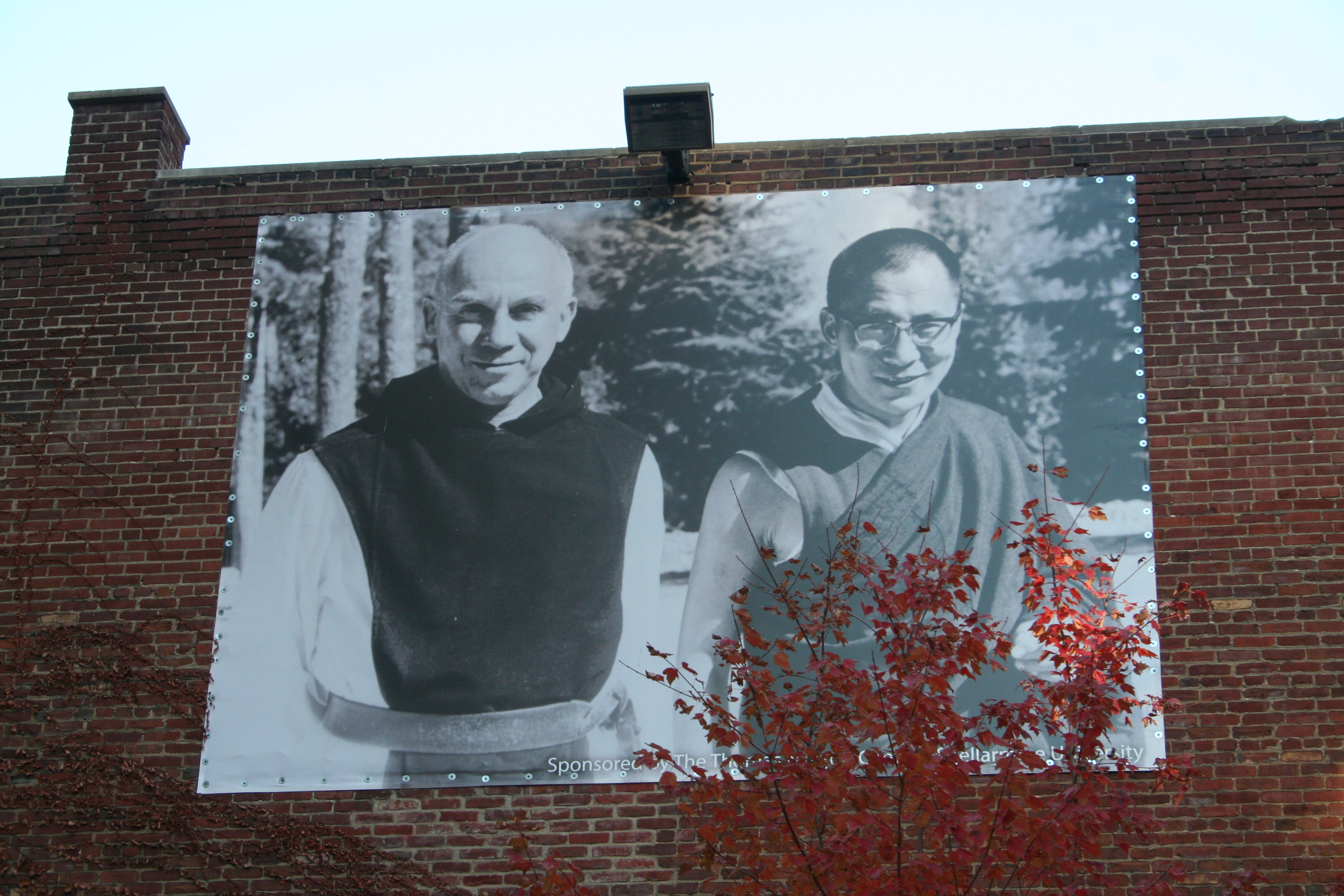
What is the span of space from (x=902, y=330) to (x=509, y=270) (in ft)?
8.65

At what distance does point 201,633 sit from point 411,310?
2.46 metres

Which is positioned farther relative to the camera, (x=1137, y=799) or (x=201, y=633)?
(x=201, y=633)

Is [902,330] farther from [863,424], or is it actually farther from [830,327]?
[863,424]

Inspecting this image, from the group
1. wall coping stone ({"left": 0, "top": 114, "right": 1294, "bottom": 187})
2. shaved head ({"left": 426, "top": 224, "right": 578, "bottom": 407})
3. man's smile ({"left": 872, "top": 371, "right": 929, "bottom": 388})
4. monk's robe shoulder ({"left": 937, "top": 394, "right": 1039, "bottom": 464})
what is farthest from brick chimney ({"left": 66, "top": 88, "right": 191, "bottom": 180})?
monk's robe shoulder ({"left": 937, "top": 394, "right": 1039, "bottom": 464})

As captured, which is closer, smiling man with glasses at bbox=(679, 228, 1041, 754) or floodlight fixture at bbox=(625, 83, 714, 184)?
smiling man with glasses at bbox=(679, 228, 1041, 754)

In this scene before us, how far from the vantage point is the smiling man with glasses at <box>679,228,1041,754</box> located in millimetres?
7805

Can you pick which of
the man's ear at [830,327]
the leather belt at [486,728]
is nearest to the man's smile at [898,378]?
the man's ear at [830,327]

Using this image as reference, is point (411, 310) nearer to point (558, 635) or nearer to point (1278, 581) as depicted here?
point (558, 635)

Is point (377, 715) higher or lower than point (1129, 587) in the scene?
lower

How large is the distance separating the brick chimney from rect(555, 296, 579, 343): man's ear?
3214 mm

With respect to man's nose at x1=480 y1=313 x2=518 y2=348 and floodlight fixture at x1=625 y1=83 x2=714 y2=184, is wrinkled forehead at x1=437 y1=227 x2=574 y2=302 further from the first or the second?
floodlight fixture at x1=625 y1=83 x2=714 y2=184

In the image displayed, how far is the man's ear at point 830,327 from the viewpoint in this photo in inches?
330

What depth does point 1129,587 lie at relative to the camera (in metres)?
7.71

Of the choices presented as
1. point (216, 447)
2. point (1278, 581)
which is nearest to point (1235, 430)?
point (1278, 581)
